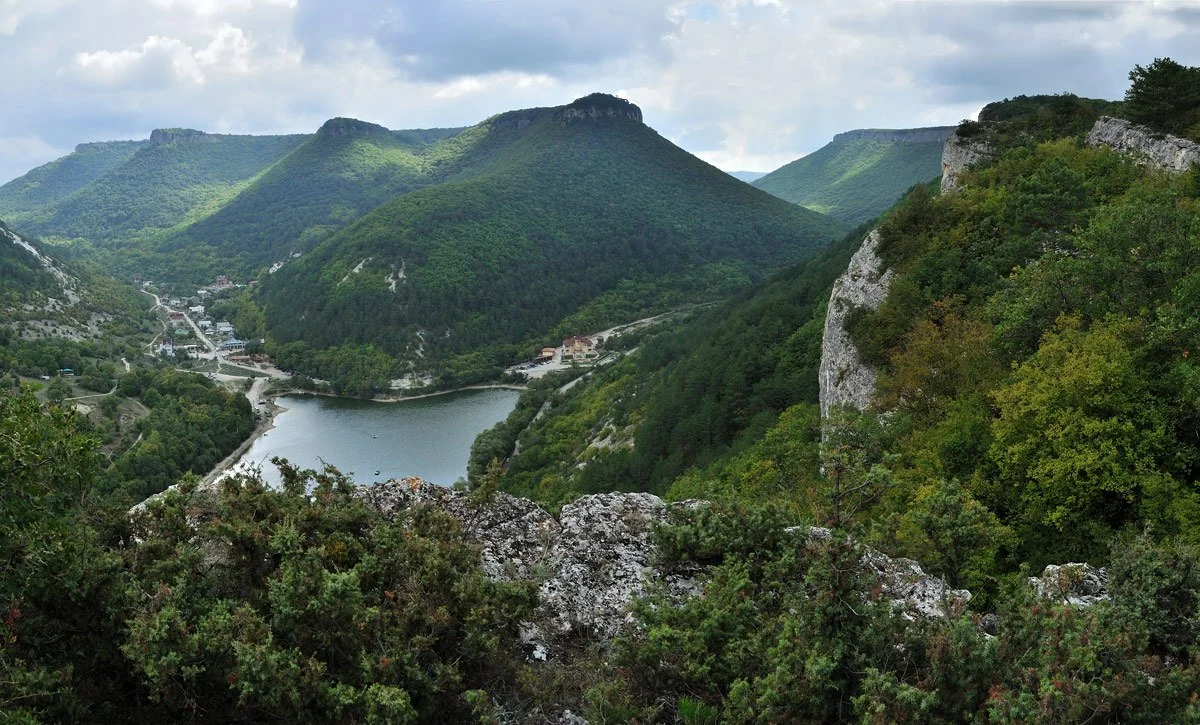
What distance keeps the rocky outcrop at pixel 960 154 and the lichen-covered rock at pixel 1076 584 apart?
90.3 feet

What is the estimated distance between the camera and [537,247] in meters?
131

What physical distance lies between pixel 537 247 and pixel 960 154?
4006 inches

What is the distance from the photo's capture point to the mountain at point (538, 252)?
112812mm

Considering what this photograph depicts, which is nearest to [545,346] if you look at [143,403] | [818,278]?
[143,403]

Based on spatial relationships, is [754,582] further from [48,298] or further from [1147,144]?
[48,298]

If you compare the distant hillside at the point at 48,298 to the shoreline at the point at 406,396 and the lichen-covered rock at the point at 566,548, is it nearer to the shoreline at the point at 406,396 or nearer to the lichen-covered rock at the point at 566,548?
the shoreline at the point at 406,396

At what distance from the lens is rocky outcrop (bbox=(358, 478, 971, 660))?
778cm

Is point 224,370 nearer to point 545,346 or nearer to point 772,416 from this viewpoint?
point 545,346

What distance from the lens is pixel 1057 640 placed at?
572 centimetres

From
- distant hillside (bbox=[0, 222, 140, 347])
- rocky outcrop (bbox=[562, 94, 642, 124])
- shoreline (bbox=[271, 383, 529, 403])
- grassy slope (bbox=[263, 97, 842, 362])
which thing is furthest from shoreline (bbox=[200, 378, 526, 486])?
rocky outcrop (bbox=[562, 94, 642, 124])

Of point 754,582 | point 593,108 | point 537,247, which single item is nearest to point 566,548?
point 754,582

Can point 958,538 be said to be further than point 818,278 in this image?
No

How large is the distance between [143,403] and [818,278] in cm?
6711

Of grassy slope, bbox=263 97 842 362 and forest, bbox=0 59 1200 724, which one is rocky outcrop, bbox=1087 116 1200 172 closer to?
forest, bbox=0 59 1200 724
